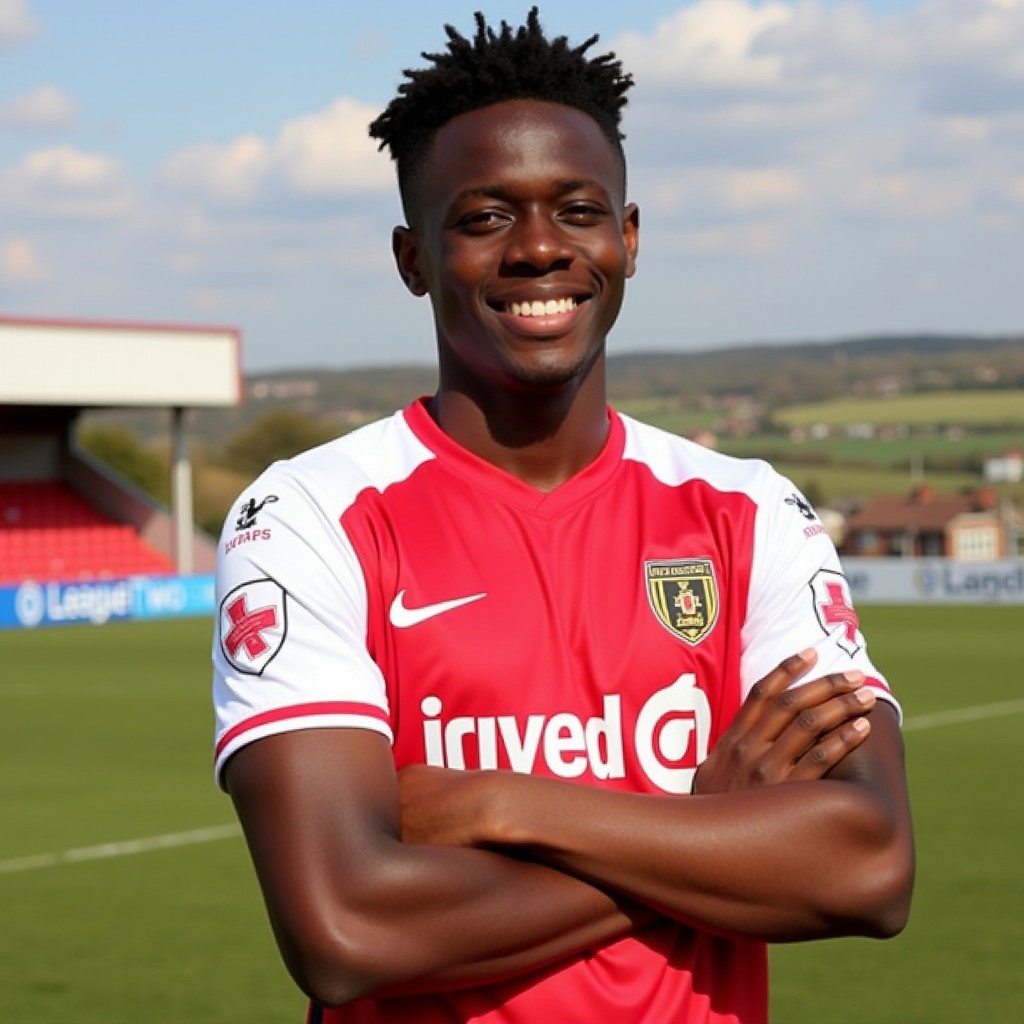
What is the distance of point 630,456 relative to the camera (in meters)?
2.74

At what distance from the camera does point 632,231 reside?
2.79 meters

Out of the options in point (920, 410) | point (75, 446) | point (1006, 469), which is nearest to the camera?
point (75, 446)

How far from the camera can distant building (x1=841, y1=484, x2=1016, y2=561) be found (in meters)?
53.3

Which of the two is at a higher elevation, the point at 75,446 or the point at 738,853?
the point at 75,446

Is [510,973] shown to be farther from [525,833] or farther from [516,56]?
[516,56]

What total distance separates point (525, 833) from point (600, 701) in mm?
219

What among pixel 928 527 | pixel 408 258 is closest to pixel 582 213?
pixel 408 258

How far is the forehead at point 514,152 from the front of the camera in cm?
254

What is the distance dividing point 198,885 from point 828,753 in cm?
739

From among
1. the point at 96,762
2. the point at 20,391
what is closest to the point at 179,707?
the point at 96,762

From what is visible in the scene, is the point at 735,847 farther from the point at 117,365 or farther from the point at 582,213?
the point at 117,365

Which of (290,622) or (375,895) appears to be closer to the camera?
(375,895)

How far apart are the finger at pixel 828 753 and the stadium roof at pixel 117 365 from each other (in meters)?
34.3

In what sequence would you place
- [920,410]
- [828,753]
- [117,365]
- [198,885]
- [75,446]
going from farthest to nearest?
[920,410], [75,446], [117,365], [198,885], [828,753]
